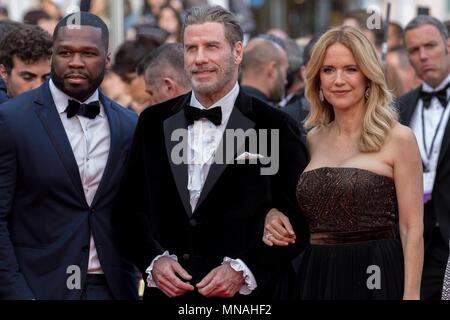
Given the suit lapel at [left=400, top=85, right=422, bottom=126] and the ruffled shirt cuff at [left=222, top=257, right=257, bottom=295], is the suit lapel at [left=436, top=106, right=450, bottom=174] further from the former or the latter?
the ruffled shirt cuff at [left=222, top=257, right=257, bottom=295]

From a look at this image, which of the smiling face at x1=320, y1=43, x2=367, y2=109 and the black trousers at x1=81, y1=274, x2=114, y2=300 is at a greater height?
the smiling face at x1=320, y1=43, x2=367, y2=109

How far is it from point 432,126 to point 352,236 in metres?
2.67

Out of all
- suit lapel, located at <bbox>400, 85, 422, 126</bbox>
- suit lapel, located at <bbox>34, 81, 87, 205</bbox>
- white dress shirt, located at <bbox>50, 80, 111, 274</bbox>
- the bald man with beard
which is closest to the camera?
suit lapel, located at <bbox>34, 81, 87, 205</bbox>

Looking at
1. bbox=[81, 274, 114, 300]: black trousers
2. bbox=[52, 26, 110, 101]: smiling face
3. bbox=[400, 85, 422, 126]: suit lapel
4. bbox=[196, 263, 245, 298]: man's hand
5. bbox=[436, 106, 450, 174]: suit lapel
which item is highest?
bbox=[52, 26, 110, 101]: smiling face

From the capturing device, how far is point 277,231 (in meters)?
5.30

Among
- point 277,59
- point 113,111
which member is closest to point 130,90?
point 277,59

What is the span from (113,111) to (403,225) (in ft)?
5.54

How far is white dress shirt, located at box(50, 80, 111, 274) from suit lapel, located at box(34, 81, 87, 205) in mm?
46

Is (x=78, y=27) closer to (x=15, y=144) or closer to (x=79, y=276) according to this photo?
(x=15, y=144)

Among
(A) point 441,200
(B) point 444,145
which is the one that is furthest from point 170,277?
(B) point 444,145

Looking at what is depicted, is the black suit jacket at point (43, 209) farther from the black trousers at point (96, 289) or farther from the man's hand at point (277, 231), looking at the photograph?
the man's hand at point (277, 231)

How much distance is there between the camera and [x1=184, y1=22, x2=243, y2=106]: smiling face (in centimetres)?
543

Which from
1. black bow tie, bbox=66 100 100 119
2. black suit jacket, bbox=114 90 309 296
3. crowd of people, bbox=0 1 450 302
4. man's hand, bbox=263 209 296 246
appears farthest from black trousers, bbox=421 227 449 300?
black bow tie, bbox=66 100 100 119

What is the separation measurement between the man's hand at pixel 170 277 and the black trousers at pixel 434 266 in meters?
2.58
